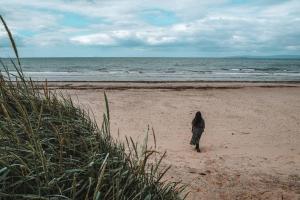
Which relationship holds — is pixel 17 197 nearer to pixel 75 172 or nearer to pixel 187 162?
pixel 75 172

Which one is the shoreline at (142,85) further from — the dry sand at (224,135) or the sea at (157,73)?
the sea at (157,73)

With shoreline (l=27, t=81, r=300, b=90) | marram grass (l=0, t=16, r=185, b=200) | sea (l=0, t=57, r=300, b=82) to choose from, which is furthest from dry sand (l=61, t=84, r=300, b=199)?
sea (l=0, t=57, r=300, b=82)

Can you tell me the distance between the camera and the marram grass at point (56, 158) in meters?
2.09

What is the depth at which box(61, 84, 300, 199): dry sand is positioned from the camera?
6.79m

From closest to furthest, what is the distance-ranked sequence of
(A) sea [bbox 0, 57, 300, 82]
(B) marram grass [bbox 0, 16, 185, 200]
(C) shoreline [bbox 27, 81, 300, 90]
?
(B) marram grass [bbox 0, 16, 185, 200]
(C) shoreline [bbox 27, 81, 300, 90]
(A) sea [bbox 0, 57, 300, 82]

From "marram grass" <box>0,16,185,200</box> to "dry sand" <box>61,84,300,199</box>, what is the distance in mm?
2149

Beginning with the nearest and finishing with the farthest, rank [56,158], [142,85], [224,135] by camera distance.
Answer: [56,158] < [224,135] < [142,85]

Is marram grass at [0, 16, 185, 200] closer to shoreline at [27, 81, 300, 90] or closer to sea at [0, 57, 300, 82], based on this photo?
sea at [0, 57, 300, 82]

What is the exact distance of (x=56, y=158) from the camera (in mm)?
2357

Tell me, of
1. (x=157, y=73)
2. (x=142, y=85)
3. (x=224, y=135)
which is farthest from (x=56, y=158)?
(x=157, y=73)

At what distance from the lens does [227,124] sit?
13320 mm

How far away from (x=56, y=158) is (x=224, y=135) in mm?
9570

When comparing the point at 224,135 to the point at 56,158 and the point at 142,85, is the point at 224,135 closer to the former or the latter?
the point at 56,158

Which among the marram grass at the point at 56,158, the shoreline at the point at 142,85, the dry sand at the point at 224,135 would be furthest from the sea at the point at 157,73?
the shoreline at the point at 142,85
